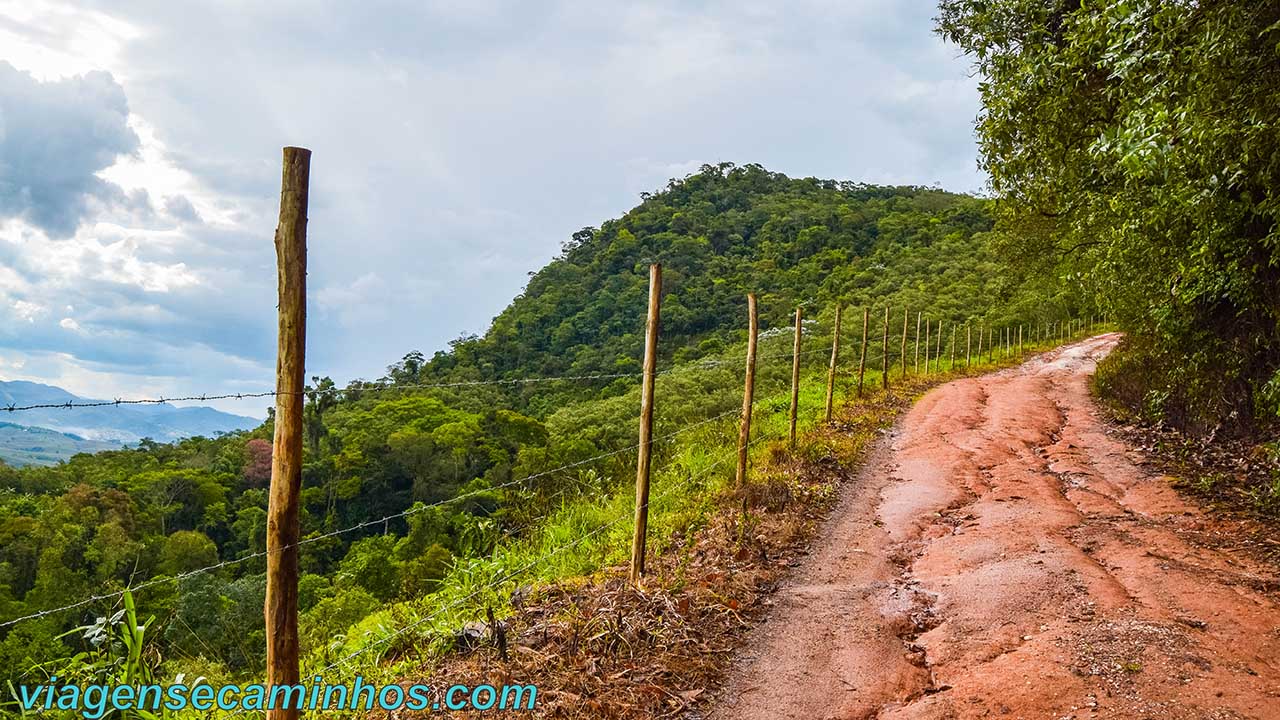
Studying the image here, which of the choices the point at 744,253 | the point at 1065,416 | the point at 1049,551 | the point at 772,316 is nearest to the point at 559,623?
the point at 1049,551

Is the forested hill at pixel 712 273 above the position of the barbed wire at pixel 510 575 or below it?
above

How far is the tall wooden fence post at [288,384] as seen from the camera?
9.05 ft

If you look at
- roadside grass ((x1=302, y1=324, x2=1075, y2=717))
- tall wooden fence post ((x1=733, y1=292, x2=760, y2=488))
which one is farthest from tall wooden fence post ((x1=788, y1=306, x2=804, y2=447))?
tall wooden fence post ((x1=733, y1=292, x2=760, y2=488))

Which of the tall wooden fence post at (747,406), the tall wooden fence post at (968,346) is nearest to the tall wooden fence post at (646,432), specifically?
the tall wooden fence post at (747,406)

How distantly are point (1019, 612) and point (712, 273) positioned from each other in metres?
55.1

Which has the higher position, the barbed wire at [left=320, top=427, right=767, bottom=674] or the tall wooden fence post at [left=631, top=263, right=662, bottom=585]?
the tall wooden fence post at [left=631, top=263, right=662, bottom=585]

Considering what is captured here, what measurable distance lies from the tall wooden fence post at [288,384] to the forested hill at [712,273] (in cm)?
3433

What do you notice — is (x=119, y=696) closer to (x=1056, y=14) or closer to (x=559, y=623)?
(x=559, y=623)

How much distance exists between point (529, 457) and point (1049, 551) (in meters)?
15.1

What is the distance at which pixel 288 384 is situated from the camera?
2.78 meters

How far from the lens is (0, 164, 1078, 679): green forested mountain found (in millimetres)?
9656

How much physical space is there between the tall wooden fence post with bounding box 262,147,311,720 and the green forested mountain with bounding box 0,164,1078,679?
0.20 metres

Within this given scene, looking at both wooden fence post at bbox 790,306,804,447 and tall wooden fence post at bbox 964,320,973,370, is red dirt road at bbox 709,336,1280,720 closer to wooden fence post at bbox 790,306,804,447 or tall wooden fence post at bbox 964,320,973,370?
wooden fence post at bbox 790,306,804,447

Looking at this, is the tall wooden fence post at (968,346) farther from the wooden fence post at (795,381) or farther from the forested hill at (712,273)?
the wooden fence post at (795,381)
